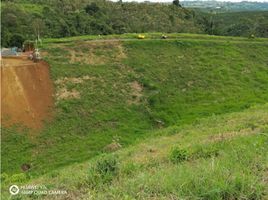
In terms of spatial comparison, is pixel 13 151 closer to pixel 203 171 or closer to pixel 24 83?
pixel 24 83

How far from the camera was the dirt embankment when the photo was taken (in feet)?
61.2

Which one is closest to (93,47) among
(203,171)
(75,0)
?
(75,0)

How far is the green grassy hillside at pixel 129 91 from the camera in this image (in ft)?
57.6

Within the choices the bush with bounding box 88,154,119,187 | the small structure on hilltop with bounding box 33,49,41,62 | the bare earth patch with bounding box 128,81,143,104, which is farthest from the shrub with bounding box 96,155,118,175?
the small structure on hilltop with bounding box 33,49,41,62

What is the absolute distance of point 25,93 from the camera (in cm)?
1964

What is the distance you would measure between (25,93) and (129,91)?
5.83 meters

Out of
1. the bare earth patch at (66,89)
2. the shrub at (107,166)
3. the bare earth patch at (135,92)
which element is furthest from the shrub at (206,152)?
the bare earth patch at (135,92)

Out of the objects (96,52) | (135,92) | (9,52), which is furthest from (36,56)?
(135,92)

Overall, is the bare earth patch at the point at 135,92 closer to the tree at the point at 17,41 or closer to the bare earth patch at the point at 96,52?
the bare earth patch at the point at 96,52

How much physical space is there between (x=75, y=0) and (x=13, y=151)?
2588 cm

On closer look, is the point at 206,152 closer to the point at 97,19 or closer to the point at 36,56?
the point at 36,56

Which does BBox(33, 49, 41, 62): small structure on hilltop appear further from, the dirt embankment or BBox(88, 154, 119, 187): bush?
BBox(88, 154, 119, 187): bush

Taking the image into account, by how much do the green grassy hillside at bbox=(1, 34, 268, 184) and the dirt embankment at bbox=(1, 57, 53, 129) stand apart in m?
0.57

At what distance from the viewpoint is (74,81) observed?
73.2ft
